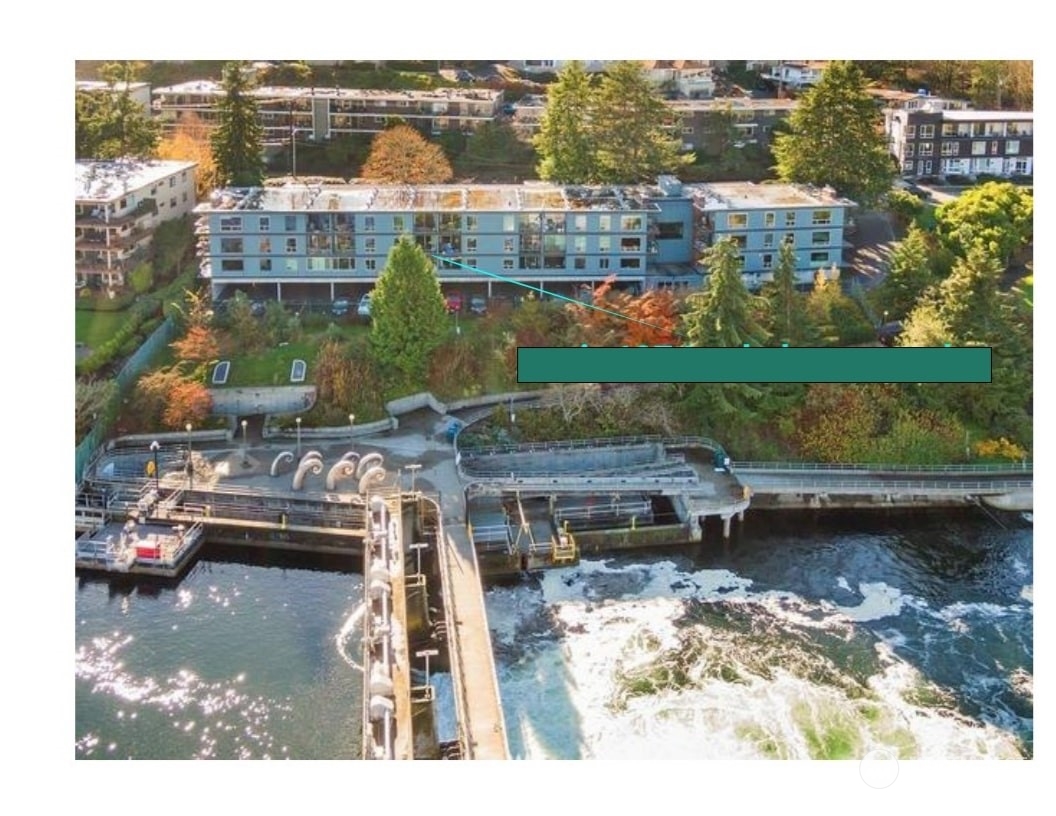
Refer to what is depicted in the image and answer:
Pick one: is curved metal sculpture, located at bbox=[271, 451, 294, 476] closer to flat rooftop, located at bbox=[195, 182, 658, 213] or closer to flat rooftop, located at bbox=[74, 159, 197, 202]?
flat rooftop, located at bbox=[195, 182, 658, 213]

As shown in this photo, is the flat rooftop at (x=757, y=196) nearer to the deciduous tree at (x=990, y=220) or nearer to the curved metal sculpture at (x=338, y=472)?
the deciduous tree at (x=990, y=220)

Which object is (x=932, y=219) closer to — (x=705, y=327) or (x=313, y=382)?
(x=705, y=327)

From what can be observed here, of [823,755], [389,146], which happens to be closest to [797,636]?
[823,755]

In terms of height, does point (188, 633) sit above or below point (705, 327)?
below

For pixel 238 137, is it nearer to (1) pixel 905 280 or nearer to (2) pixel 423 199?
(2) pixel 423 199

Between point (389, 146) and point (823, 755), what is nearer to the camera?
point (823, 755)

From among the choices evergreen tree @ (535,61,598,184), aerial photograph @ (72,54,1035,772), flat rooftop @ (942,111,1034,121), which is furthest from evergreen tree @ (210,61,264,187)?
flat rooftop @ (942,111,1034,121)

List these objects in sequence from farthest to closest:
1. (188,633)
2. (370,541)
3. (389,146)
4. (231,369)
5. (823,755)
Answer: (389,146), (231,369), (370,541), (188,633), (823,755)
